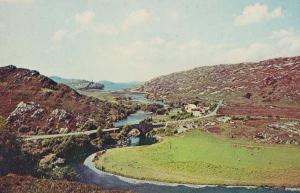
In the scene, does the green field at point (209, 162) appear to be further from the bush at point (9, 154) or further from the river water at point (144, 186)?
the bush at point (9, 154)

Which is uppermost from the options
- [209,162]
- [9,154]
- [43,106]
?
[43,106]

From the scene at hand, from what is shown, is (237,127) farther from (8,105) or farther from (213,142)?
(8,105)

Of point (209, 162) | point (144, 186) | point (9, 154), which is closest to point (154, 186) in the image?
point (144, 186)

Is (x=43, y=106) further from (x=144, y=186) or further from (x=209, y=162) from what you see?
(x=144, y=186)

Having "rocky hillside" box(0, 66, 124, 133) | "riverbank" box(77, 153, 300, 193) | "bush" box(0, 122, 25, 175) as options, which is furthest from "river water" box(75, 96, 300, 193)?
"rocky hillside" box(0, 66, 124, 133)

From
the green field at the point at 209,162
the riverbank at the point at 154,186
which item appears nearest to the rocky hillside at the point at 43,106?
the green field at the point at 209,162

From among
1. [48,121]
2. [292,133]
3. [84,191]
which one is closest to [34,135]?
[48,121]
